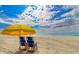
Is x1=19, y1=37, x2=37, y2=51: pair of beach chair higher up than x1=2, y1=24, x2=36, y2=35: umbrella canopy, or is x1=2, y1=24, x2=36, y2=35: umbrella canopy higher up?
x1=2, y1=24, x2=36, y2=35: umbrella canopy

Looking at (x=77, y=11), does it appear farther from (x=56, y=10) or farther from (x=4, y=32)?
(x=4, y=32)

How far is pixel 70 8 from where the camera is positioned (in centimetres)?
146

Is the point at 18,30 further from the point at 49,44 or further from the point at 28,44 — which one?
the point at 49,44

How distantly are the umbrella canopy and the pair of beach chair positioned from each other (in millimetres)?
63

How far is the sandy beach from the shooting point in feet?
4.78

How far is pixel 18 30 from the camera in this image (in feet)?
4.81

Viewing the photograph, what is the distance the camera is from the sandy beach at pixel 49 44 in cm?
146

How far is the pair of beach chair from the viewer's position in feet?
4.79

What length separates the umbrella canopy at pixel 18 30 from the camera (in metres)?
1.46

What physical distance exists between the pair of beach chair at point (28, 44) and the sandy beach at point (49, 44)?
0.04 meters

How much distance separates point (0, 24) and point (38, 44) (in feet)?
1.25

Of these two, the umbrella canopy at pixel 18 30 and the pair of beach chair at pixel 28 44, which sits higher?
the umbrella canopy at pixel 18 30
